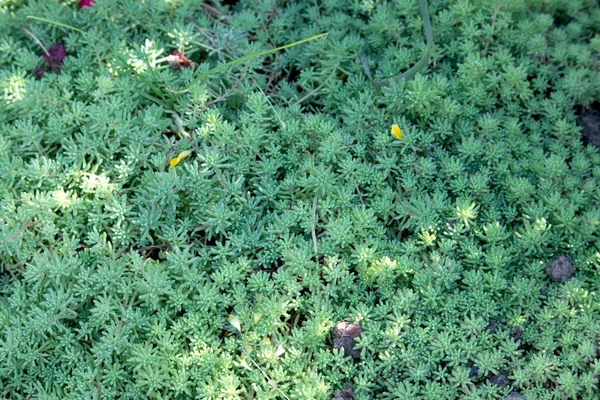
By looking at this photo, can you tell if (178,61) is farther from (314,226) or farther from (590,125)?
(590,125)

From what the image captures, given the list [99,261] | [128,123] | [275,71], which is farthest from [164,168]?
[275,71]

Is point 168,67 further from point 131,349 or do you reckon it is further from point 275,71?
point 131,349

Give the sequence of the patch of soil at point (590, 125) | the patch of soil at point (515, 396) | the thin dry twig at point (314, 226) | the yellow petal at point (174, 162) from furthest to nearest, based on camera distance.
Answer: the patch of soil at point (590, 125) < the yellow petal at point (174, 162) < the thin dry twig at point (314, 226) < the patch of soil at point (515, 396)

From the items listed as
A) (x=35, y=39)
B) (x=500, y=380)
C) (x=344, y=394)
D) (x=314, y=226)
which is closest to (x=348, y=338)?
(x=344, y=394)

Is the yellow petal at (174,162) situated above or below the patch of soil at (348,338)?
above

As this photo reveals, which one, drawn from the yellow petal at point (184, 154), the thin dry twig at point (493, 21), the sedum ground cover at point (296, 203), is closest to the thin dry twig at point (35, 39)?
the sedum ground cover at point (296, 203)

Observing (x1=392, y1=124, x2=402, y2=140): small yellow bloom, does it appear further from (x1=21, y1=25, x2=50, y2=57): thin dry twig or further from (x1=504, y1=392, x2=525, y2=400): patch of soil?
(x1=21, y1=25, x2=50, y2=57): thin dry twig

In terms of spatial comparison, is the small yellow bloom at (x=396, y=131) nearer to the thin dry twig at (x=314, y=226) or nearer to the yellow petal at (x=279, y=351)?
the thin dry twig at (x=314, y=226)
